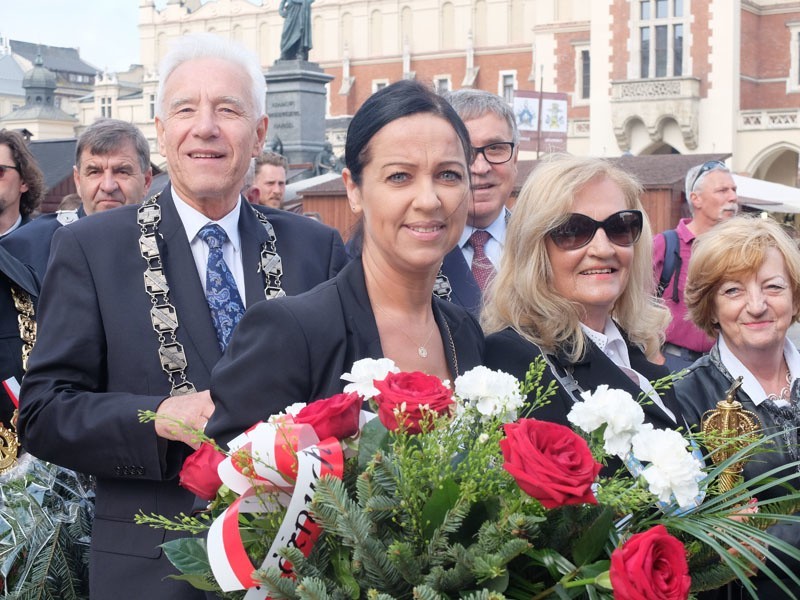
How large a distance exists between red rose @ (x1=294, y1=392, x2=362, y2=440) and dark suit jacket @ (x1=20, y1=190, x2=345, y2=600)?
857mm

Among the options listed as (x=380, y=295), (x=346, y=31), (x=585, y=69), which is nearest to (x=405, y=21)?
(x=346, y=31)

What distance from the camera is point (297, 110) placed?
1733cm

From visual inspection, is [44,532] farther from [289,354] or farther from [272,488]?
[272,488]

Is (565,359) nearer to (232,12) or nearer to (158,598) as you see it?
(158,598)

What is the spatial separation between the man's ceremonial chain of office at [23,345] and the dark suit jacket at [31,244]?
0.50 meters

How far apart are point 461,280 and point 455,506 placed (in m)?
2.25

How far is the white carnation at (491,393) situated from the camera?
5.28ft

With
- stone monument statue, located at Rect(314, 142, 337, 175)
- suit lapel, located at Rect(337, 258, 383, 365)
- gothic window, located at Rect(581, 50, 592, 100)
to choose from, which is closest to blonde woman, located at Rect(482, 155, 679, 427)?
suit lapel, located at Rect(337, 258, 383, 365)

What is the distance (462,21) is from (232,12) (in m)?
17.2

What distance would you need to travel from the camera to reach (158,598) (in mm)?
2385

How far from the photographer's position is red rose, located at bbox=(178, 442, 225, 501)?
1674 mm

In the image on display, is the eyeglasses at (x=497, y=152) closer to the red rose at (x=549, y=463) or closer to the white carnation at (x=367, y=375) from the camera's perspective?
the white carnation at (x=367, y=375)

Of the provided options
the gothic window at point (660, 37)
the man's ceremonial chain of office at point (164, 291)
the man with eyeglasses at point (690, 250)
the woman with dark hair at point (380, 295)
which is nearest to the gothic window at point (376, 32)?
the gothic window at point (660, 37)

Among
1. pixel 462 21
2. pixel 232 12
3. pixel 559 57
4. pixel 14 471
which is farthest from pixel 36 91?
pixel 14 471
